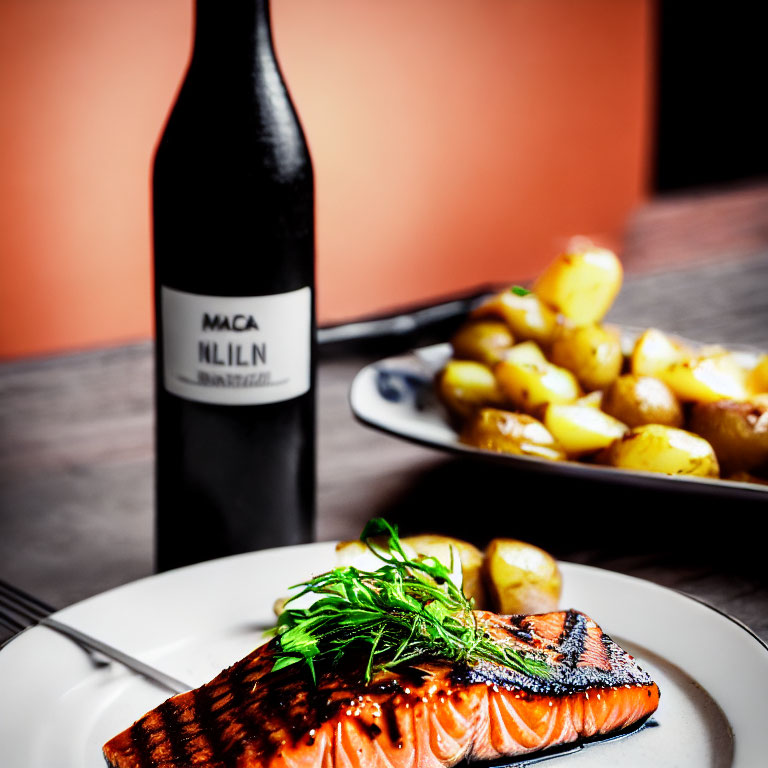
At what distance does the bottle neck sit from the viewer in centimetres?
89

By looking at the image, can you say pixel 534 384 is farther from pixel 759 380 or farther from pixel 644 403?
pixel 759 380

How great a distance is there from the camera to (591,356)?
1.10 m

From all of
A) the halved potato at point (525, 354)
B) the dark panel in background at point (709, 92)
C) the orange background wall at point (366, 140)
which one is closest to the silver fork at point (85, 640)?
the halved potato at point (525, 354)

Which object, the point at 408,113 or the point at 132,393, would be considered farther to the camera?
the point at 408,113

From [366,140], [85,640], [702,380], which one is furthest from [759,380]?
[366,140]

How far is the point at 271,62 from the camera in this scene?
3.00 ft

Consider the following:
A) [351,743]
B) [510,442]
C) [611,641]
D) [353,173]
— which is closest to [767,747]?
[611,641]

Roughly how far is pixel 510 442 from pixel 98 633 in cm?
41

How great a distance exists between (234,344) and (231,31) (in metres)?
0.26

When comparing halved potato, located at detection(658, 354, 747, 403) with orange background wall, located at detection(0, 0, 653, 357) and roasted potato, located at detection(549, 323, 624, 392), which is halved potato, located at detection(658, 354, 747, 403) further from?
orange background wall, located at detection(0, 0, 653, 357)

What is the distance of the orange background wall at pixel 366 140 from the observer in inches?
119

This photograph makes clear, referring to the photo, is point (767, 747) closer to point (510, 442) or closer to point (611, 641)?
point (611, 641)

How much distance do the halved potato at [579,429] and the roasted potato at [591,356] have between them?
96 mm

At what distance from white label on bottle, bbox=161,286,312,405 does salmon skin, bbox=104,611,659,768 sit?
0.25 m
